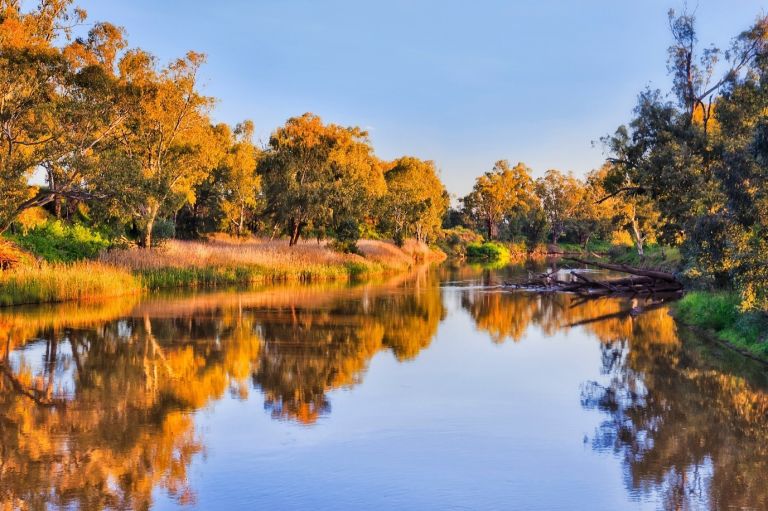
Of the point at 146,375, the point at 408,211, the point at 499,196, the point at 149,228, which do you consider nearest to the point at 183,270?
the point at 149,228

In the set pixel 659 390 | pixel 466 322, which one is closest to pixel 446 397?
pixel 659 390

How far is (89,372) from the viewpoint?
14281 millimetres

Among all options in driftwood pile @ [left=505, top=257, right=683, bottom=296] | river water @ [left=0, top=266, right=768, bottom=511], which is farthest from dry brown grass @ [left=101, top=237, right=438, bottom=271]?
driftwood pile @ [left=505, top=257, right=683, bottom=296]

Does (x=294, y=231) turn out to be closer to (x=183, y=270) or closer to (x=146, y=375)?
(x=183, y=270)

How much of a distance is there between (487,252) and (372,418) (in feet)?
286

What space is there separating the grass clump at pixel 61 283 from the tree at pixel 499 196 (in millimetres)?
98596

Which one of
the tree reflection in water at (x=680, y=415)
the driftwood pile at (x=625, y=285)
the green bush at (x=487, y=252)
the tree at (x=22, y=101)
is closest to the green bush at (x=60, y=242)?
the tree at (x=22, y=101)

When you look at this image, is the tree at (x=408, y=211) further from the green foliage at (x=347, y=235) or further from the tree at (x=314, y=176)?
the green foliage at (x=347, y=235)

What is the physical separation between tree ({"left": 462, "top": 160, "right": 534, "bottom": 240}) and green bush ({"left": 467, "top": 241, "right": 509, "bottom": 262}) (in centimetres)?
2590

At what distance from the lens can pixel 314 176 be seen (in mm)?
56906

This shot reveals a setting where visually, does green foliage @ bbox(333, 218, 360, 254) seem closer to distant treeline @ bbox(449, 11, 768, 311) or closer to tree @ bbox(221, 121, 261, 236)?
tree @ bbox(221, 121, 261, 236)

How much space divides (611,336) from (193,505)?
52.4 ft

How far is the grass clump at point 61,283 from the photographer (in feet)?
88.2

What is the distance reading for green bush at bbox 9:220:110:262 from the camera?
1405 inches
